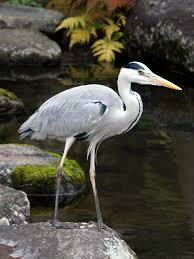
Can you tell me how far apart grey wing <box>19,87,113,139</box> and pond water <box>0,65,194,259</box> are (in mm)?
1136

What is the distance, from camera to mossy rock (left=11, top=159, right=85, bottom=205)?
773 cm

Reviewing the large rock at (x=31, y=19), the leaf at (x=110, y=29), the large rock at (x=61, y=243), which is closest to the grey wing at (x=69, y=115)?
the large rock at (x=61, y=243)

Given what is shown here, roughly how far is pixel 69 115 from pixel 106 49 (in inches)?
339

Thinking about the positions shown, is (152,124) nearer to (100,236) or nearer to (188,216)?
(188,216)

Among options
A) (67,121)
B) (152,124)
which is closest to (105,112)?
(67,121)

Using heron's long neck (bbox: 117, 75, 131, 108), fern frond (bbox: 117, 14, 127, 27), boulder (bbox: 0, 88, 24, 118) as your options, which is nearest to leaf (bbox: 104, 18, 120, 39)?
fern frond (bbox: 117, 14, 127, 27)

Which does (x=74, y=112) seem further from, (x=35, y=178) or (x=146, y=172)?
(x=146, y=172)

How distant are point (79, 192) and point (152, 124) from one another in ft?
9.78

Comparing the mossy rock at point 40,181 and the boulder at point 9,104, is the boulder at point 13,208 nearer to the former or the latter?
the mossy rock at point 40,181

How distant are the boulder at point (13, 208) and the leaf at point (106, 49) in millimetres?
8111

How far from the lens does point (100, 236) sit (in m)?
5.79

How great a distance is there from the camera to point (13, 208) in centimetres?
652

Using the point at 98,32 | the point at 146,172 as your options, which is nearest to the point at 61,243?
the point at 146,172

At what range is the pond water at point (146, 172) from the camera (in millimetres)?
6863
